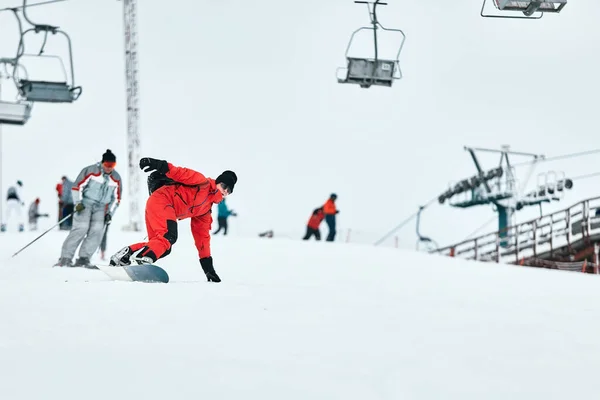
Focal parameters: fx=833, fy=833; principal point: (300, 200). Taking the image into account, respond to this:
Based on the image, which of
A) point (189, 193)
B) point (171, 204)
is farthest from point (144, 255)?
point (189, 193)

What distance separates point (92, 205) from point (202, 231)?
3100 mm

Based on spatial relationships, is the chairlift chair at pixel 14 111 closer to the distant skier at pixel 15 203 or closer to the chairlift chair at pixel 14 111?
the chairlift chair at pixel 14 111

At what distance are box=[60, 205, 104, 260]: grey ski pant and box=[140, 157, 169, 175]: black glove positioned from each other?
141 inches

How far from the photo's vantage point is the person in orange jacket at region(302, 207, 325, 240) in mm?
19078

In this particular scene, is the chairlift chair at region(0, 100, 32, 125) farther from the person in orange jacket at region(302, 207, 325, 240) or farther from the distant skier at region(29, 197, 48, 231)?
the distant skier at region(29, 197, 48, 231)

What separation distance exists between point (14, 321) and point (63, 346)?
0.62 meters

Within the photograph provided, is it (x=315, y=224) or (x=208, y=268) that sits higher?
(x=208, y=268)

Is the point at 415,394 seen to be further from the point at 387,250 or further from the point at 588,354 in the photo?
the point at 387,250

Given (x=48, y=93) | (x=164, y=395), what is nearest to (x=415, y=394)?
(x=164, y=395)

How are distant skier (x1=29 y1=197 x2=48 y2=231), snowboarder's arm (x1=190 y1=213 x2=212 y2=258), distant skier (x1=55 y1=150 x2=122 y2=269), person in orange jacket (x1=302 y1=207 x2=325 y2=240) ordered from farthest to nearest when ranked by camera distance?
distant skier (x1=29 y1=197 x2=48 y2=231)
person in orange jacket (x1=302 y1=207 x2=325 y2=240)
distant skier (x1=55 y1=150 x2=122 y2=269)
snowboarder's arm (x1=190 y1=213 x2=212 y2=258)

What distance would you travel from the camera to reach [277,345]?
13.9 feet

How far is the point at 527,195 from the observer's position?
34875 millimetres

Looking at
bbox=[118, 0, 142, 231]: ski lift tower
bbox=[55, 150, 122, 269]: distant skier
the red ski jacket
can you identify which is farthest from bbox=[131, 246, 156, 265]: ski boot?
bbox=[118, 0, 142, 231]: ski lift tower

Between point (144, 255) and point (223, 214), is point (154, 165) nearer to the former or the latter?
point (144, 255)
